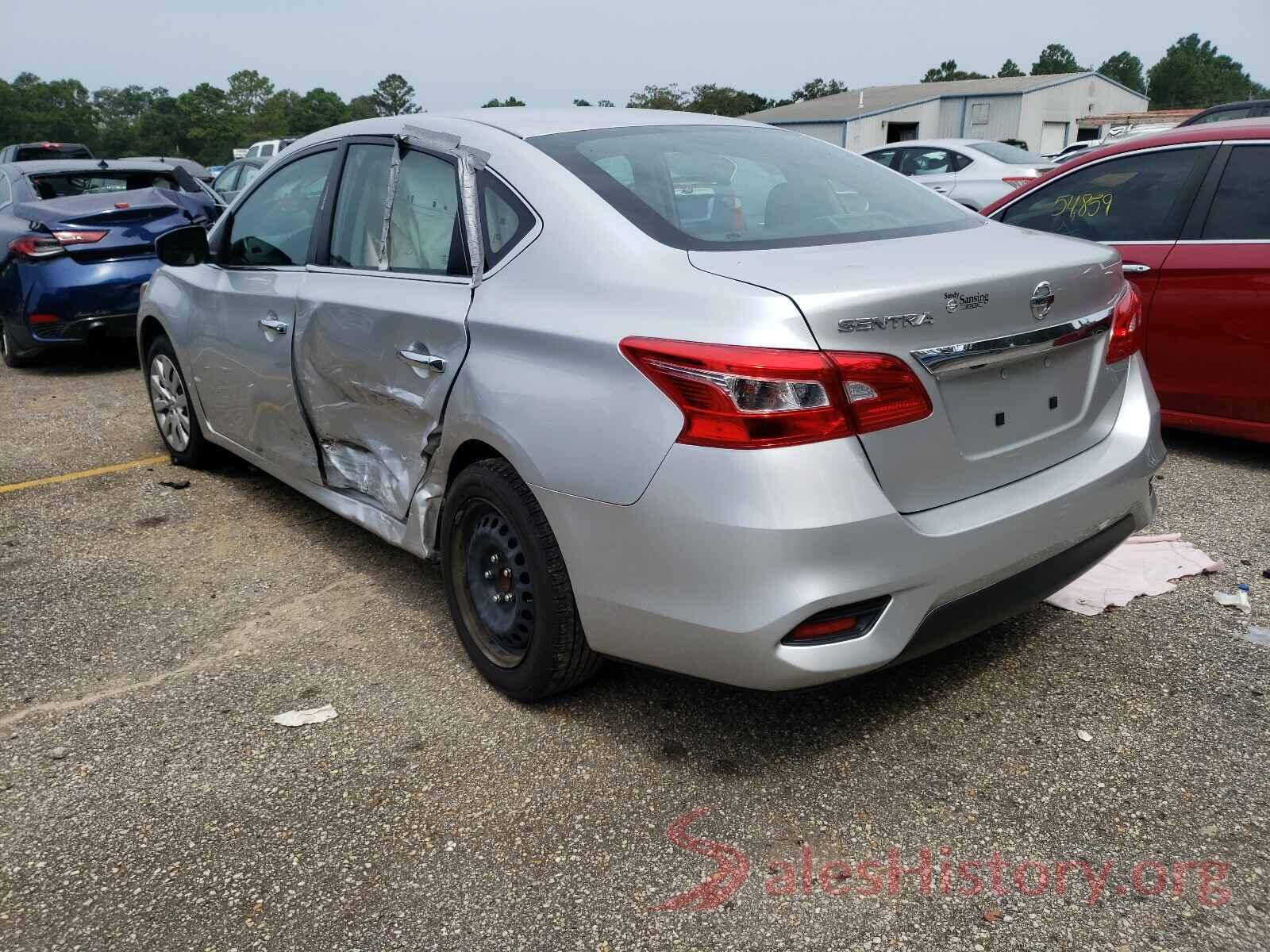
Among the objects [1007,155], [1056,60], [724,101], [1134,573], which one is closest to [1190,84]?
[1056,60]

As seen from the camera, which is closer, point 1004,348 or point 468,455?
point 1004,348

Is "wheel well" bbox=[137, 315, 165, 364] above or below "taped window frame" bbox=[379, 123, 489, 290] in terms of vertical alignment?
below

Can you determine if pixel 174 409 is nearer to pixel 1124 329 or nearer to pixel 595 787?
pixel 595 787

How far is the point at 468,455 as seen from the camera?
3012 mm

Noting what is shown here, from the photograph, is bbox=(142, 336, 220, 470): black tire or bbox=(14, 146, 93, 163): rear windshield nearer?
bbox=(142, 336, 220, 470): black tire

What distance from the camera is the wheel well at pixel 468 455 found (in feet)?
9.48

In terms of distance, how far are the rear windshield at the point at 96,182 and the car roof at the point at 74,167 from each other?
0.12 ft

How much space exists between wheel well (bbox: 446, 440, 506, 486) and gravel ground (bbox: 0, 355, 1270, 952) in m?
0.67

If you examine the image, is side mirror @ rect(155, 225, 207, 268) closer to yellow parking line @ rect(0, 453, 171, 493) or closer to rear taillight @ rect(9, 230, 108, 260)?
yellow parking line @ rect(0, 453, 171, 493)

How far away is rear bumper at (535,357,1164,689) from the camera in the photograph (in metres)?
2.22

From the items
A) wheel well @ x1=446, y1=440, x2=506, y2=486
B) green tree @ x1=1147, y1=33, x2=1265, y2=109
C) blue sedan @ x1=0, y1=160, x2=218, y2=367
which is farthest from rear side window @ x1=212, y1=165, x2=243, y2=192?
green tree @ x1=1147, y1=33, x2=1265, y2=109

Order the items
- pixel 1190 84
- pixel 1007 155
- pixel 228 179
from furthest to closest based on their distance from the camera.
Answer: pixel 1190 84
pixel 228 179
pixel 1007 155

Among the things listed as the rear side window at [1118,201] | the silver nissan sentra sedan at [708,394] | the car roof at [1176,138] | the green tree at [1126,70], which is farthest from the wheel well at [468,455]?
the green tree at [1126,70]

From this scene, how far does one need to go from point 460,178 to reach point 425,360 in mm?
569
